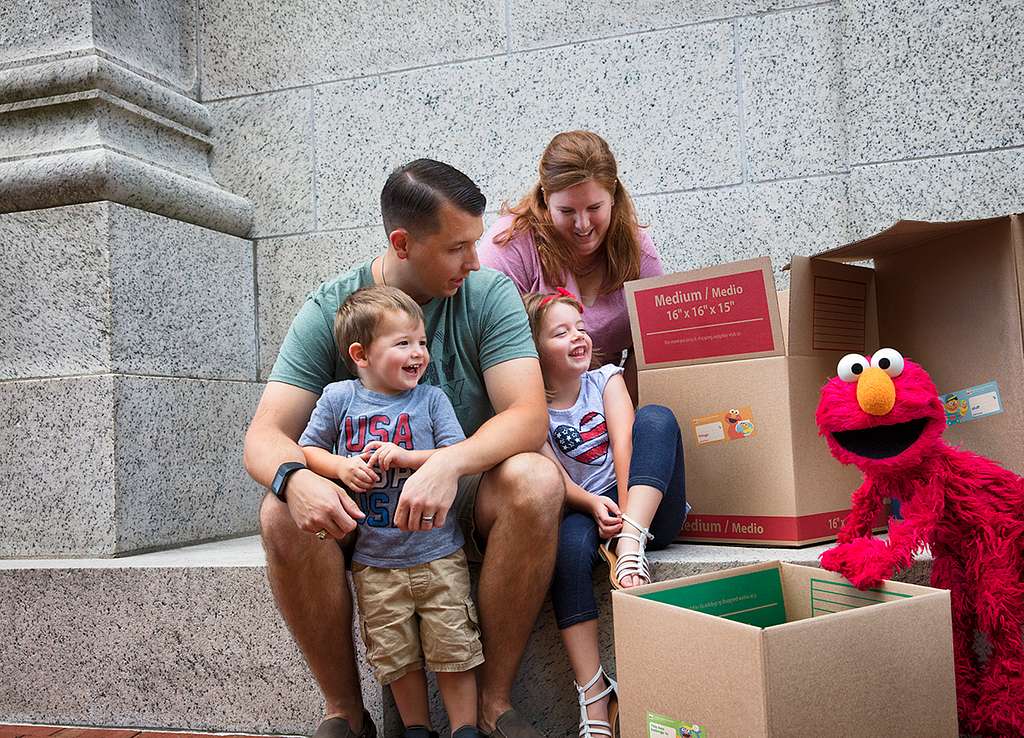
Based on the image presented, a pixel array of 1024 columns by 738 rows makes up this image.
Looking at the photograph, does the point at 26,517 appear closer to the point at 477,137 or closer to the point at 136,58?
the point at 136,58

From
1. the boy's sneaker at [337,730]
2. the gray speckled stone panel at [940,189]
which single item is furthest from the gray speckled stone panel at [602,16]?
the boy's sneaker at [337,730]

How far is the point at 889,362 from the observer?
1597mm

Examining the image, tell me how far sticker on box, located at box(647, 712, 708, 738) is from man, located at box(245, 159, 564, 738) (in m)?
0.43

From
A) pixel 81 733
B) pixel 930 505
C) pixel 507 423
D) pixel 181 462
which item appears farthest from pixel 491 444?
pixel 181 462

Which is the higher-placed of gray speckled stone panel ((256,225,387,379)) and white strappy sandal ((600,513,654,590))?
gray speckled stone panel ((256,225,387,379))

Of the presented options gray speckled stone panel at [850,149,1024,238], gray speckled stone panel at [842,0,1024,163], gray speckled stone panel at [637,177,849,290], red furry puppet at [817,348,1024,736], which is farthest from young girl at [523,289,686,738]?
gray speckled stone panel at [842,0,1024,163]

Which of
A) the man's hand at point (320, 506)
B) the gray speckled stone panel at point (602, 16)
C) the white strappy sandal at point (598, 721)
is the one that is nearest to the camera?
the man's hand at point (320, 506)

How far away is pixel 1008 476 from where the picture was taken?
166 centimetres

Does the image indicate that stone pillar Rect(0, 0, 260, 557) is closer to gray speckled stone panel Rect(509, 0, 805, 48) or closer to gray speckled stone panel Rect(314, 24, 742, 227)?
gray speckled stone panel Rect(314, 24, 742, 227)

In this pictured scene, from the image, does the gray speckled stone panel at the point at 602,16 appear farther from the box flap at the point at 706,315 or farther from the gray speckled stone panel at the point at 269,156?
the box flap at the point at 706,315

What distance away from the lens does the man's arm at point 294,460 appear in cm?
176

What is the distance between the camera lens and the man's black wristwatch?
1823 mm

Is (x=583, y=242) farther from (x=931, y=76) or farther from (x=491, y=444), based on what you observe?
(x=931, y=76)

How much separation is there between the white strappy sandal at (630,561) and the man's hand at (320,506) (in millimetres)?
543
